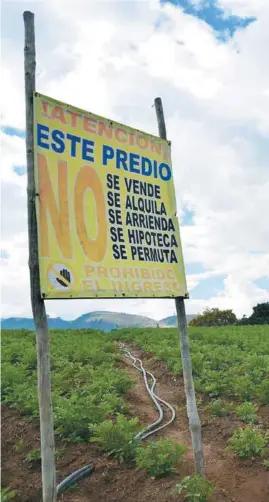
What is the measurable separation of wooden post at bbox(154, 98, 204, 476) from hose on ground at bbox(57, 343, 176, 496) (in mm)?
1036

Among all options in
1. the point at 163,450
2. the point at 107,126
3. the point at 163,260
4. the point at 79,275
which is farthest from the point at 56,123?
the point at 163,450

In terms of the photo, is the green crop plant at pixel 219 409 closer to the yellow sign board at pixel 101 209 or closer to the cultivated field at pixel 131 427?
the cultivated field at pixel 131 427

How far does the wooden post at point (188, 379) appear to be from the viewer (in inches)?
256

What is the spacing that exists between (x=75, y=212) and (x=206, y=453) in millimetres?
4529

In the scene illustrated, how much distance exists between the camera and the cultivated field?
6.36 meters

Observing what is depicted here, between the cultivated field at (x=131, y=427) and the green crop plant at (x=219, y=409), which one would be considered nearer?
the cultivated field at (x=131, y=427)

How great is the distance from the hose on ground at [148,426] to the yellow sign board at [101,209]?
259cm

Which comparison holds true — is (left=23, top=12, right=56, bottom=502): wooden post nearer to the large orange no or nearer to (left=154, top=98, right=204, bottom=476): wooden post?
the large orange no

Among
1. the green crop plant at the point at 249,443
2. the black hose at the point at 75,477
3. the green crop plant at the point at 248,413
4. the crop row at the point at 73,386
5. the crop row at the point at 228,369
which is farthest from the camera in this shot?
the crop row at the point at 228,369

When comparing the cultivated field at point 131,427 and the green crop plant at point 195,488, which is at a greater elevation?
the cultivated field at point 131,427

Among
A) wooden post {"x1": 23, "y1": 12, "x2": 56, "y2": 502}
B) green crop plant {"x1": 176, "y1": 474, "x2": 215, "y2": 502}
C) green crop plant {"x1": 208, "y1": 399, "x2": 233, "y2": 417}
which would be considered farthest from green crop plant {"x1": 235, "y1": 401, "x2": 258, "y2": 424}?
wooden post {"x1": 23, "y1": 12, "x2": 56, "y2": 502}

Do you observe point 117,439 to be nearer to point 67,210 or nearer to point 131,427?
point 131,427

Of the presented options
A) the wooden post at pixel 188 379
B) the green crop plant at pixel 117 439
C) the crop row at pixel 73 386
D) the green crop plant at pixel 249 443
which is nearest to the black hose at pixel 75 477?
the green crop plant at pixel 117 439

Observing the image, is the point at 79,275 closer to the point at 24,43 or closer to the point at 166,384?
the point at 24,43
